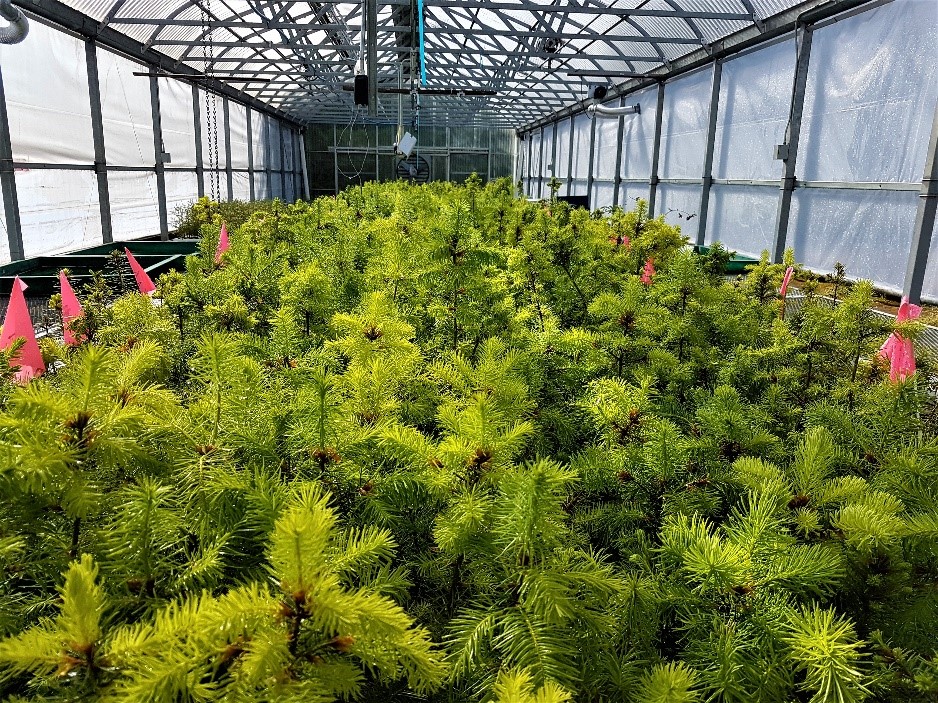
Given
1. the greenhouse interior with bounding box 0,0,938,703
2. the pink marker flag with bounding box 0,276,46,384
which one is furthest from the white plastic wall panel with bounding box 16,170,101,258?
the pink marker flag with bounding box 0,276,46,384

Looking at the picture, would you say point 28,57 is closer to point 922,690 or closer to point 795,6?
point 795,6

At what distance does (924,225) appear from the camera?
231 inches

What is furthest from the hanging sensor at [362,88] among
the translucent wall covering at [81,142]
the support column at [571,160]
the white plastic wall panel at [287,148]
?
the white plastic wall panel at [287,148]

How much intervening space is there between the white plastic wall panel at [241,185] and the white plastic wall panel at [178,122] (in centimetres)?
307

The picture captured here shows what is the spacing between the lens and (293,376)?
52.0 inches

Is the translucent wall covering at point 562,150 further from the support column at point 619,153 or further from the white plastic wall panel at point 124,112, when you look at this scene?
the white plastic wall panel at point 124,112

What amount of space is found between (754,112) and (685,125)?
8.00ft

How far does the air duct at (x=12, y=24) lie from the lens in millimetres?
5000

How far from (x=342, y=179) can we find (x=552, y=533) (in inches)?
1160

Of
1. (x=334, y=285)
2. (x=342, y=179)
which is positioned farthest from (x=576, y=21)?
(x=342, y=179)

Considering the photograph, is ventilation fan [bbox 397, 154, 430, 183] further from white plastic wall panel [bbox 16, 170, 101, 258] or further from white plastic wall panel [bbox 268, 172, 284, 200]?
white plastic wall panel [bbox 268, 172, 284, 200]

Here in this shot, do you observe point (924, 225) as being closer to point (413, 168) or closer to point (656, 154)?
point (413, 168)

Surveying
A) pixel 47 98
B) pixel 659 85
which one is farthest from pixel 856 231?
pixel 47 98

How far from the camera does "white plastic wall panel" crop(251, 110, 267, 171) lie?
19938 millimetres
